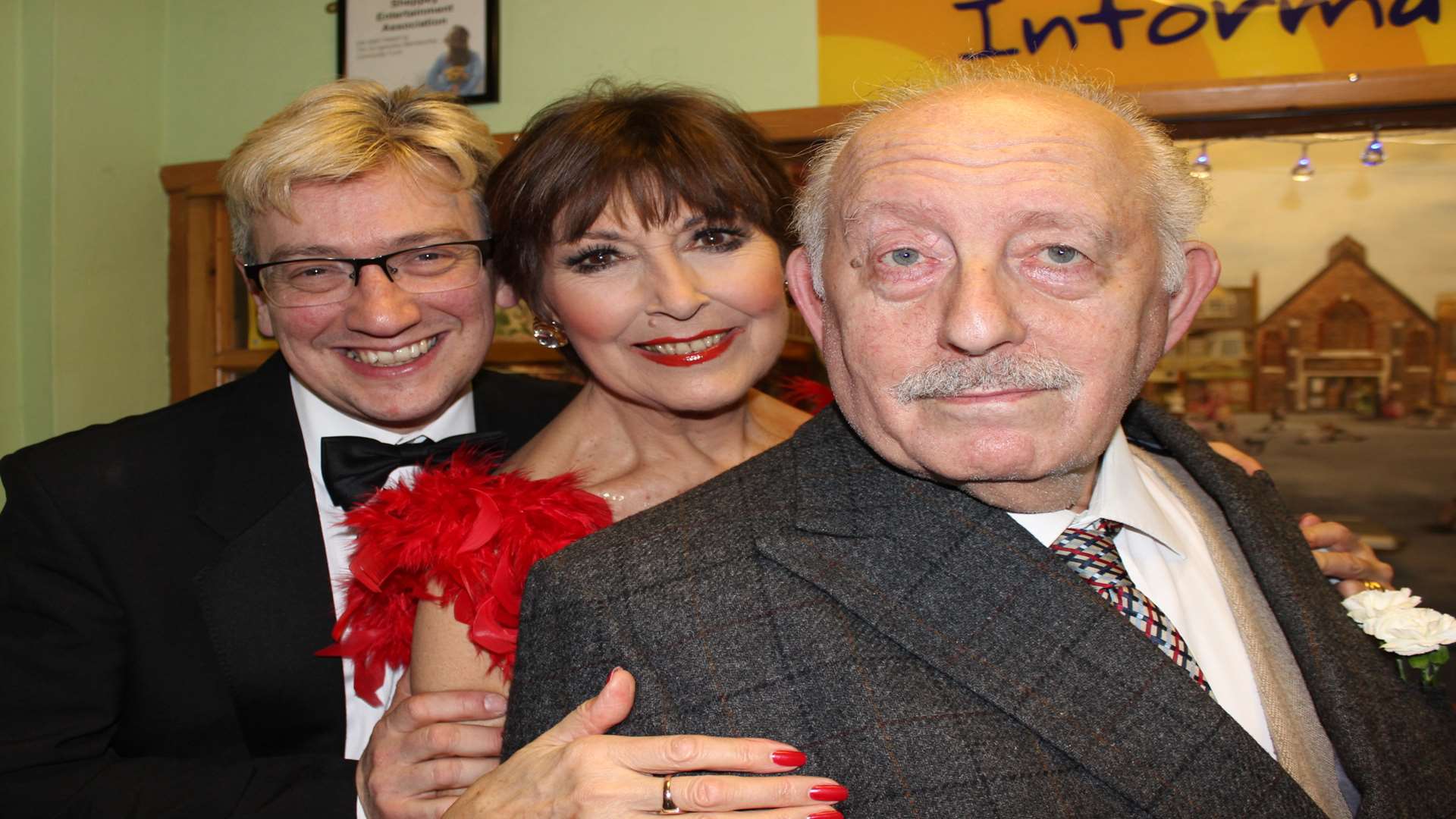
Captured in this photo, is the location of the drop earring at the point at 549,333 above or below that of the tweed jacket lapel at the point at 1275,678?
above

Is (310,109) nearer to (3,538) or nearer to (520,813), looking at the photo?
(3,538)

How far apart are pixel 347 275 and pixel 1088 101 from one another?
1.26m

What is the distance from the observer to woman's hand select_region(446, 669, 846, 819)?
112cm

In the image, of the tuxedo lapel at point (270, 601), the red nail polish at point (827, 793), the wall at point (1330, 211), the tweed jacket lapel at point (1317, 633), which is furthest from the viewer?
the wall at point (1330, 211)

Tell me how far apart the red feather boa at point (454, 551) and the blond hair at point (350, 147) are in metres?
0.53

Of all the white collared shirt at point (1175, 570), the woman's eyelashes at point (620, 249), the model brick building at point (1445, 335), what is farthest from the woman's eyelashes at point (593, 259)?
the model brick building at point (1445, 335)

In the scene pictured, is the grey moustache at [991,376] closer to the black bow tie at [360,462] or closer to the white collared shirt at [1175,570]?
the white collared shirt at [1175,570]

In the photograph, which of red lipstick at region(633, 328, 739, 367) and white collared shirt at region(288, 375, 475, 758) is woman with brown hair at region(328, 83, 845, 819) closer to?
red lipstick at region(633, 328, 739, 367)

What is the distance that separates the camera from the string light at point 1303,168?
2828mm

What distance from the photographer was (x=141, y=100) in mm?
3566

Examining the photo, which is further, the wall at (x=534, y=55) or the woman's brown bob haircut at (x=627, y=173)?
the wall at (x=534, y=55)

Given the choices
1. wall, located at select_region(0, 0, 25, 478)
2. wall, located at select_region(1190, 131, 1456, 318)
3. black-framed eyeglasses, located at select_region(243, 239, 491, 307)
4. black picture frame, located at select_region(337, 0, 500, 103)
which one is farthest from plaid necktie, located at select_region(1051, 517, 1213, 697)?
wall, located at select_region(0, 0, 25, 478)

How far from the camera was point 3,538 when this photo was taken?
1.84m

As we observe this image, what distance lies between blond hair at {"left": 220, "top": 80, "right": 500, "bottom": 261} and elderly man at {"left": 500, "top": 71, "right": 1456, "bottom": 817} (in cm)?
86
